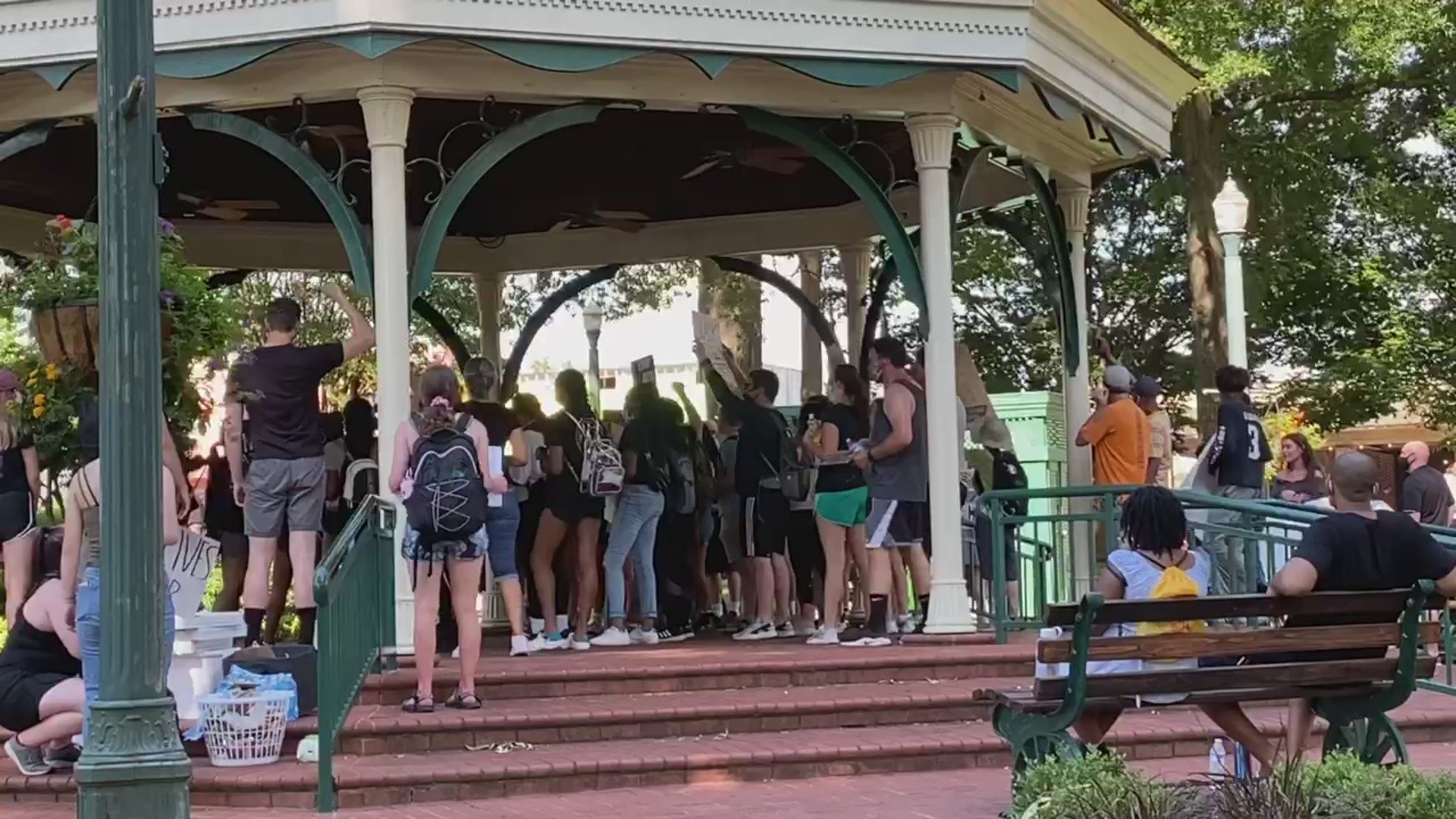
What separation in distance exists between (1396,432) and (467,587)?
29.3 metres

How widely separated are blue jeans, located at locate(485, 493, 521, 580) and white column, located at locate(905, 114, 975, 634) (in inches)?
100

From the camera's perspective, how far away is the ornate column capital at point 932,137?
1017 centimetres

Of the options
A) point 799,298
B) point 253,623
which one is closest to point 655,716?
point 253,623

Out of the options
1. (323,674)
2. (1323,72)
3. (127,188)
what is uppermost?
(1323,72)

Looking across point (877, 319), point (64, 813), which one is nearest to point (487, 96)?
point (64, 813)

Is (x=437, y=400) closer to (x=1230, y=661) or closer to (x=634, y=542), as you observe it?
(x=634, y=542)

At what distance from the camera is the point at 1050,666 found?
247 inches

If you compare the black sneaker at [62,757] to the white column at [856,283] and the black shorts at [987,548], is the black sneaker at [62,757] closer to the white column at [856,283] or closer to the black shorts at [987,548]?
the black shorts at [987,548]

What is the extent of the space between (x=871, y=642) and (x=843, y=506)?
2.69 ft

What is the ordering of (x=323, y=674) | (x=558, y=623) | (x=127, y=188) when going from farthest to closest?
(x=558, y=623) < (x=323, y=674) < (x=127, y=188)

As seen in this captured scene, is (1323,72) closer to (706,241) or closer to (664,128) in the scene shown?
(706,241)

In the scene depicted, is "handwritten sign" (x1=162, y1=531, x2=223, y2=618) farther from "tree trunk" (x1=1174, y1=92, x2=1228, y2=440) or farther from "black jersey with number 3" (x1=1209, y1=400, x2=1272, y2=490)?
"tree trunk" (x1=1174, y1=92, x2=1228, y2=440)

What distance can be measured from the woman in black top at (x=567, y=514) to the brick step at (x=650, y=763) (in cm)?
202

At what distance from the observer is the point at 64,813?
7117 mm
